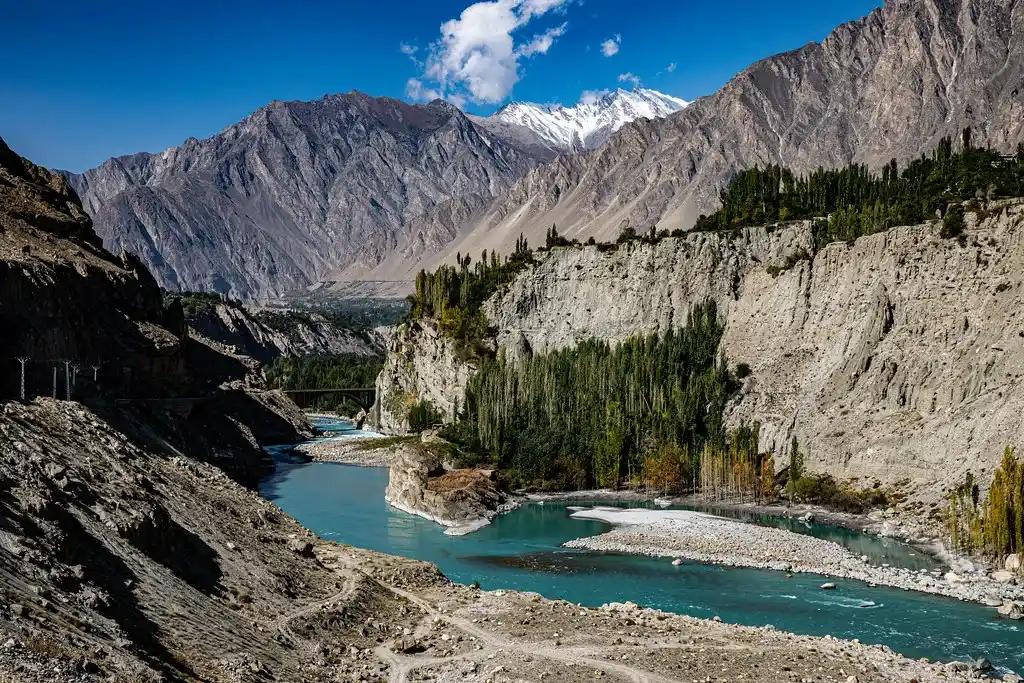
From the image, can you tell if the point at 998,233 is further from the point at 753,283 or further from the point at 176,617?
the point at 176,617

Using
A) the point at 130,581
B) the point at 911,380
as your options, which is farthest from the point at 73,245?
the point at 911,380

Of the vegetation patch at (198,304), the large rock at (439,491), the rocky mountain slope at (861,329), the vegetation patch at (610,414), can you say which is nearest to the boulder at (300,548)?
the large rock at (439,491)

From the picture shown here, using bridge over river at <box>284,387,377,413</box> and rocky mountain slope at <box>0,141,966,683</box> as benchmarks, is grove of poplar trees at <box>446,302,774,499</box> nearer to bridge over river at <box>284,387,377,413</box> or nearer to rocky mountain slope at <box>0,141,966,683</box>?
rocky mountain slope at <box>0,141,966,683</box>

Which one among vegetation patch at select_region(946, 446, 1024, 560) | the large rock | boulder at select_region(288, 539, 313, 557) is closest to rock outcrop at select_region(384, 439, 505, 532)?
the large rock

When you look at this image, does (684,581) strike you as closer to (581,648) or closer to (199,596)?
(581,648)

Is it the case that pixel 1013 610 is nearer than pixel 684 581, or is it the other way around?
pixel 1013 610

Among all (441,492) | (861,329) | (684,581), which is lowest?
(684,581)

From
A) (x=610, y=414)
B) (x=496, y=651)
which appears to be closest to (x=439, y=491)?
(x=610, y=414)
